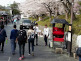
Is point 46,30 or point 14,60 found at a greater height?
point 46,30

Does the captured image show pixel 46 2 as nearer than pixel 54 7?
Yes

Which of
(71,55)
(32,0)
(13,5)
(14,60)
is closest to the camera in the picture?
(14,60)

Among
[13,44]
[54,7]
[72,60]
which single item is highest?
[54,7]

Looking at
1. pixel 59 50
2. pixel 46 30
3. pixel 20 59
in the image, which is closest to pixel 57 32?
pixel 46 30

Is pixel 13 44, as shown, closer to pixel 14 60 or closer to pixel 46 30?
pixel 14 60

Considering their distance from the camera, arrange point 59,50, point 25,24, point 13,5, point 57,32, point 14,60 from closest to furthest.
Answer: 1. point 14,60
2. point 59,50
3. point 57,32
4. point 25,24
5. point 13,5

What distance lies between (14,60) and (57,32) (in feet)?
16.4

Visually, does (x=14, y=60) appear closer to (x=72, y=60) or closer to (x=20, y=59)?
(x=20, y=59)

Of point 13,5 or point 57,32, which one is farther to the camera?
point 13,5

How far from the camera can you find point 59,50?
10008mm

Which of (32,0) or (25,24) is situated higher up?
(32,0)

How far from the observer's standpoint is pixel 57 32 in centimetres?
1204

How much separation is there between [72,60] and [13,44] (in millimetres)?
3489

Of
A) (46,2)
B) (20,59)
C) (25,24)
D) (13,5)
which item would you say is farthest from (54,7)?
(13,5)
